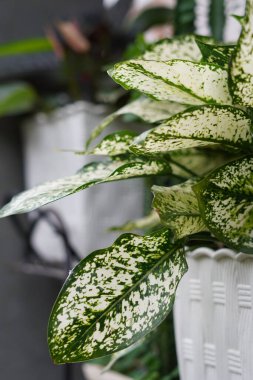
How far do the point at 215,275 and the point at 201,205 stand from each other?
0.09 metres

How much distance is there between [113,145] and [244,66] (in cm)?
15

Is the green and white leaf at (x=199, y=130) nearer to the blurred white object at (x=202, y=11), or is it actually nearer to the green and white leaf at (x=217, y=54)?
the green and white leaf at (x=217, y=54)

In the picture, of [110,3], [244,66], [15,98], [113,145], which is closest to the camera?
[244,66]

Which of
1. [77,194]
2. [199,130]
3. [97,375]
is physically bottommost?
[97,375]

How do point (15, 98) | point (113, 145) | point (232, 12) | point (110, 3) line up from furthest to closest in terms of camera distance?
point (110, 3) → point (15, 98) → point (232, 12) → point (113, 145)

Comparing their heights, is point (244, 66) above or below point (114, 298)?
above

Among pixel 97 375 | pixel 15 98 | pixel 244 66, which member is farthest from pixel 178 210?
pixel 15 98

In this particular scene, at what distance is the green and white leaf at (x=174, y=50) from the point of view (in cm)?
51

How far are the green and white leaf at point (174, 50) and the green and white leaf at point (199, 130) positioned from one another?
15 centimetres

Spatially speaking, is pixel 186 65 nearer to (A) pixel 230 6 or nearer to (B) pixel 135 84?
(B) pixel 135 84

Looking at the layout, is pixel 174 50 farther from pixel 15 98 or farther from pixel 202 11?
pixel 15 98

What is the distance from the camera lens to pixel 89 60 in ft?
2.92

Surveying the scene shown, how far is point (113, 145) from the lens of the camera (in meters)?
0.47

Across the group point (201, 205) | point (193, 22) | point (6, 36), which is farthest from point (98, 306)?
point (6, 36)
